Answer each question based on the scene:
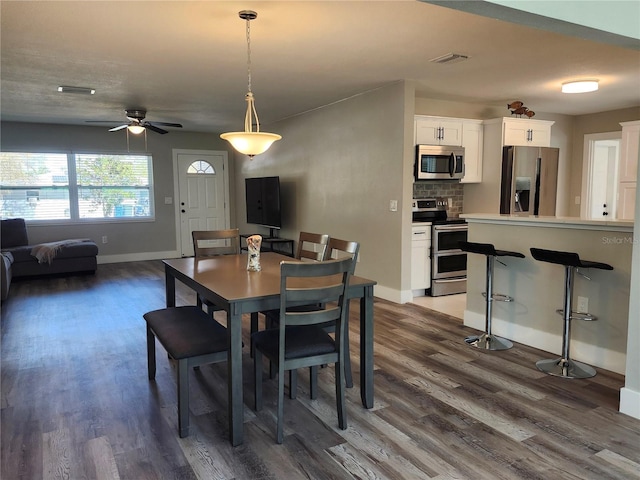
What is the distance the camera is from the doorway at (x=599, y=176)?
711 cm

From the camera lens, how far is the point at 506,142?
228 inches

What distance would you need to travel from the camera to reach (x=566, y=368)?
316 cm

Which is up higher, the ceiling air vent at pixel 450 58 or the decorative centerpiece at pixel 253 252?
the ceiling air vent at pixel 450 58

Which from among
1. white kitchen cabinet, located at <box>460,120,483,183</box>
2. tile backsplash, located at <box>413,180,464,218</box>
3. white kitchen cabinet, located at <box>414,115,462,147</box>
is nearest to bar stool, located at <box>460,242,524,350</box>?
white kitchen cabinet, located at <box>414,115,462,147</box>

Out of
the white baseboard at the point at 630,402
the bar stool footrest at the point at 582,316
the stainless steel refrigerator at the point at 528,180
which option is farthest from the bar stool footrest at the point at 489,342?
the stainless steel refrigerator at the point at 528,180

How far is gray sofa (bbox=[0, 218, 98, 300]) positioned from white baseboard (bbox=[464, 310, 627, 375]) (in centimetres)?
570

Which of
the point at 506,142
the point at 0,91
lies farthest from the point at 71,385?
the point at 506,142

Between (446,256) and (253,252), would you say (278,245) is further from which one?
(253,252)

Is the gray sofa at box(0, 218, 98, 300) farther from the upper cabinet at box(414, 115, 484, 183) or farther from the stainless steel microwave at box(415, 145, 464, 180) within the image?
the upper cabinet at box(414, 115, 484, 183)

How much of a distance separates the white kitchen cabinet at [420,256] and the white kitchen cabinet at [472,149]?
1135 mm

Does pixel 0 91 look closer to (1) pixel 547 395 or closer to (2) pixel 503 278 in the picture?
(2) pixel 503 278

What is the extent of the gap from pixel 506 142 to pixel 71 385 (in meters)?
5.36

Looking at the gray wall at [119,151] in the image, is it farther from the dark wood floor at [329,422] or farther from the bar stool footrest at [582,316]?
the bar stool footrest at [582,316]

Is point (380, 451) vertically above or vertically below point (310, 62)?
below
